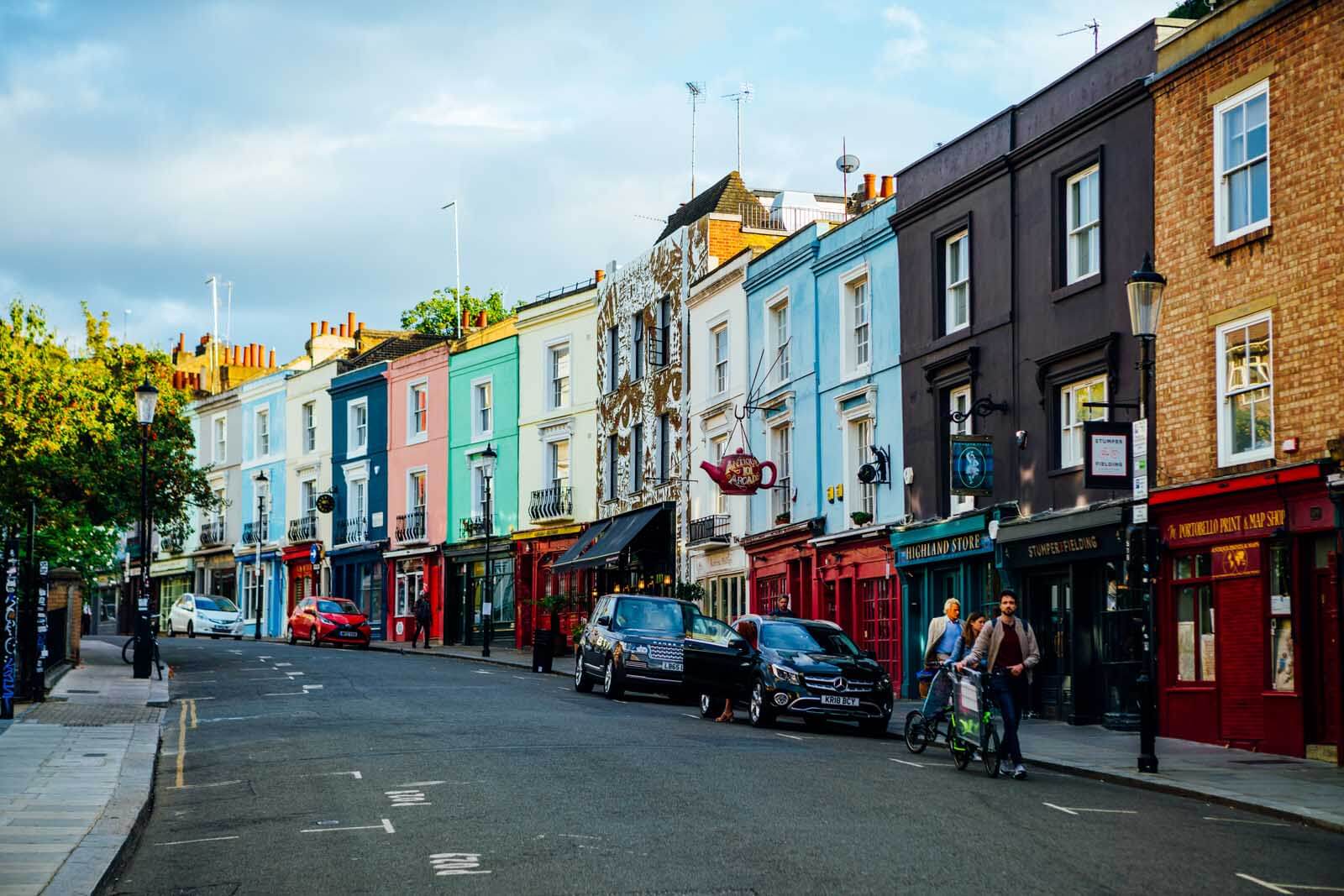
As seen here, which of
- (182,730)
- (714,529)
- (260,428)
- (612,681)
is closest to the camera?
(182,730)

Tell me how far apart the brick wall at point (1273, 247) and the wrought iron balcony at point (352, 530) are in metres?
40.2

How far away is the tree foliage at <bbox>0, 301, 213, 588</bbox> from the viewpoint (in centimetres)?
3391

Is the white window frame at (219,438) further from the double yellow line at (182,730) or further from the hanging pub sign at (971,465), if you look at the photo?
the hanging pub sign at (971,465)

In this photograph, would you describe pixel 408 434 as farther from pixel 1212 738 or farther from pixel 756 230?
pixel 1212 738

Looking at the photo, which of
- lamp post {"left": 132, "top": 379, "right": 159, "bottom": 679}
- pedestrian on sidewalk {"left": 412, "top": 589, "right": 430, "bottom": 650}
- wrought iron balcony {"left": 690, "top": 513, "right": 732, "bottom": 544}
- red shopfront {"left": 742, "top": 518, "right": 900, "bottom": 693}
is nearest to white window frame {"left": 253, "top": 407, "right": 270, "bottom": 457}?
pedestrian on sidewalk {"left": 412, "top": 589, "right": 430, "bottom": 650}

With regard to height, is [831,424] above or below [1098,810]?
above

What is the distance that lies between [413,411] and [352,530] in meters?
5.86

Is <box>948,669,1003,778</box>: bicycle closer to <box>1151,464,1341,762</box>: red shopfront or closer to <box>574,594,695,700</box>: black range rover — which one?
<box>1151,464,1341,762</box>: red shopfront

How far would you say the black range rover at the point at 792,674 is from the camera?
22.8m

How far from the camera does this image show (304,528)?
63000 mm

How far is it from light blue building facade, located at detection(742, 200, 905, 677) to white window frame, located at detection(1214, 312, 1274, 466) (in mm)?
9983

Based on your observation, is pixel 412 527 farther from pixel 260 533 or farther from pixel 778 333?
pixel 778 333

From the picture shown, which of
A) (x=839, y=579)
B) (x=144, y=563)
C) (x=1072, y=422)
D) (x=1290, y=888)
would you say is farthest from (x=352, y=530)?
(x=1290, y=888)

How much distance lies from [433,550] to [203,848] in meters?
42.2
